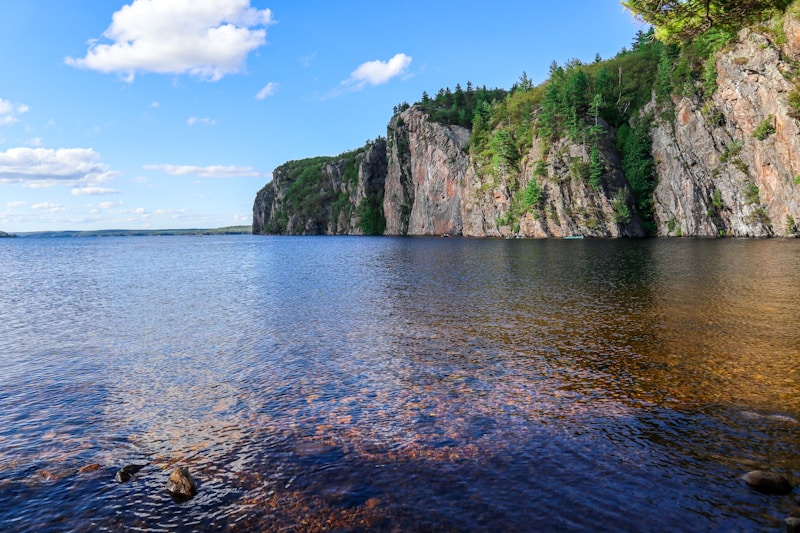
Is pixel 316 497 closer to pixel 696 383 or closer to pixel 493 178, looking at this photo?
pixel 696 383

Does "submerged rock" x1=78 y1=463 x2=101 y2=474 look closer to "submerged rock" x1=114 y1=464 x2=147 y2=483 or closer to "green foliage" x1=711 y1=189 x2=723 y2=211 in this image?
"submerged rock" x1=114 y1=464 x2=147 y2=483

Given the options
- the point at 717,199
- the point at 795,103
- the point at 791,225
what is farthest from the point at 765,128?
the point at 717,199

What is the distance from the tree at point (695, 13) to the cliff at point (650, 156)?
69.7 m

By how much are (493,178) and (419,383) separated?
137 m

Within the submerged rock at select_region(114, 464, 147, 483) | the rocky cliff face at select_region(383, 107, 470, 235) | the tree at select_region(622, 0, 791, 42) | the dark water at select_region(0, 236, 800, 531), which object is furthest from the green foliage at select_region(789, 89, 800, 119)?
the submerged rock at select_region(114, 464, 147, 483)

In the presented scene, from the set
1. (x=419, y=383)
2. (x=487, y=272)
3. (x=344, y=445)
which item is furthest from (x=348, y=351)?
(x=487, y=272)

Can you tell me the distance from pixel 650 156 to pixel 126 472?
129 m

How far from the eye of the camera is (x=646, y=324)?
78.8 feet

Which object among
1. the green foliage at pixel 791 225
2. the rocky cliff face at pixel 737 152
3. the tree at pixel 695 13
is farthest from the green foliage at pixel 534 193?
the tree at pixel 695 13

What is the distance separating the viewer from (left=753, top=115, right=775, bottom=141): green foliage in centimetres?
8431

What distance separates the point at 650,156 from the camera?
11575cm

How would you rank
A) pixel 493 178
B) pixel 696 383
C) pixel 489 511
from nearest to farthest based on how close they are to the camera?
pixel 489 511
pixel 696 383
pixel 493 178

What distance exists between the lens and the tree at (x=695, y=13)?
23.6 meters

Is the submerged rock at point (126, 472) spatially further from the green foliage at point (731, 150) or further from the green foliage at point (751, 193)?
the green foliage at point (731, 150)
